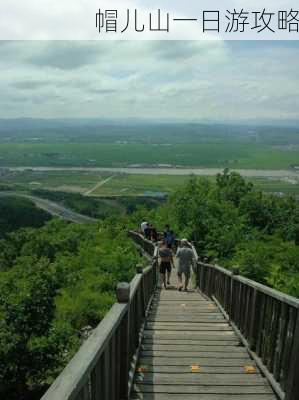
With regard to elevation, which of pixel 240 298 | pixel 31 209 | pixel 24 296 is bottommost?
pixel 31 209

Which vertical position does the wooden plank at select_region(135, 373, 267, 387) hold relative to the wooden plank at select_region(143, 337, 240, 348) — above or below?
above

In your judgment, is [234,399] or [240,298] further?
[240,298]

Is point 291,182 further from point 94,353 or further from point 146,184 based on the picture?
point 94,353

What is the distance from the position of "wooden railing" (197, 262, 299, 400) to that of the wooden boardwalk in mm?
149

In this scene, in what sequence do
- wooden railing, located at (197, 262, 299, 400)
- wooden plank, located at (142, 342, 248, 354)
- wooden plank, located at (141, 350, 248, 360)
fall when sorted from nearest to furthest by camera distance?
wooden railing, located at (197, 262, 299, 400), wooden plank, located at (141, 350, 248, 360), wooden plank, located at (142, 342, 248, 354)

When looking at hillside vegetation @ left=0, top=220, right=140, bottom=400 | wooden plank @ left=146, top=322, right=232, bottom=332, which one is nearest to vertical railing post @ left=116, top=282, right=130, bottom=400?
wooden plank @ left=146, top=322, right=232, bottom=332

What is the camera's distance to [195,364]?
5391mm

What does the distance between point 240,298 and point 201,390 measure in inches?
94.3

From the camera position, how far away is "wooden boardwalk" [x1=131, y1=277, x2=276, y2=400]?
15.1 feet

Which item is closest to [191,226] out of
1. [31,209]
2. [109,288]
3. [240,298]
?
[109,288]

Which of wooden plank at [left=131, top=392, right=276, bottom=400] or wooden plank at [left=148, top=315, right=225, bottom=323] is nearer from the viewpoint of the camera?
wooden plank at [left=131, top=392, right=276, bottom=400]

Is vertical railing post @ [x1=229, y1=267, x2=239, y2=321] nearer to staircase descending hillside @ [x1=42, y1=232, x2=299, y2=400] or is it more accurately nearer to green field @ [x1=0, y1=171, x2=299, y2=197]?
staircase descending hillside @ [x1=42, y1=232, x2=299, y2=400]

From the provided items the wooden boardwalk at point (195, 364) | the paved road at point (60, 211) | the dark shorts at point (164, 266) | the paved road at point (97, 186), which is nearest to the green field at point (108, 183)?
the paved road at point (97, 186)

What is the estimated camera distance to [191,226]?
2717 centimetres
